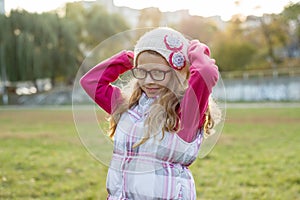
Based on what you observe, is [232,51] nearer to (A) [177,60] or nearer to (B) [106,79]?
(B) [106,79]

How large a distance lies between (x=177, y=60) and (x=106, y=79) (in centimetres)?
34

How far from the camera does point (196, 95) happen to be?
1592mm

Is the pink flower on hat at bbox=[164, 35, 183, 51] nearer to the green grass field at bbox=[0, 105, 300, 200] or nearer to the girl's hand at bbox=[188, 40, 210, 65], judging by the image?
the girl's hand at bbox=[188, 40, 210, 65]

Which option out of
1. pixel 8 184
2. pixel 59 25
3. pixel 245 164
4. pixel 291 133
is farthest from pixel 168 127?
pixel 59 25

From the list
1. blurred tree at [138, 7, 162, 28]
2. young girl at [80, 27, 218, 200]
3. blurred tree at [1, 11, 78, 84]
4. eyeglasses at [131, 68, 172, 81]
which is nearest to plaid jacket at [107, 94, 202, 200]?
young girl at [80, 27, 218, 200]

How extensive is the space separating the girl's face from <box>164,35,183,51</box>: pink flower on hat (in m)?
0.05

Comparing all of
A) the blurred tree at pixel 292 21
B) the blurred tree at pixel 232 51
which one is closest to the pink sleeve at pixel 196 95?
the blurred tree at pixel 292 21

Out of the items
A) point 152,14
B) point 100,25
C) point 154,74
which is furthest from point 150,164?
point 100,25

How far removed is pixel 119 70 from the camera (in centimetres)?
184

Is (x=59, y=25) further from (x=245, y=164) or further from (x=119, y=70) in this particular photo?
(x=119, y=70)

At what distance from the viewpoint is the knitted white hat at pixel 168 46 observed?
5.22 ft

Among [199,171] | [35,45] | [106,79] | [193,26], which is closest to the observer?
[106,79]

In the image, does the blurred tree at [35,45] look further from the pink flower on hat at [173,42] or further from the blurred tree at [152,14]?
the pink flower on hat at [173,42]

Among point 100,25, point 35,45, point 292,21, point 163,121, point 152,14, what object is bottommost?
point 35,45
